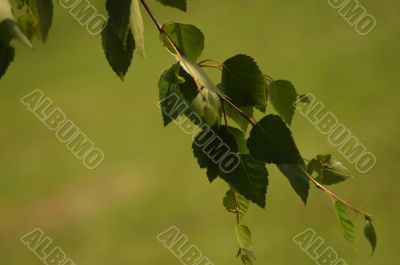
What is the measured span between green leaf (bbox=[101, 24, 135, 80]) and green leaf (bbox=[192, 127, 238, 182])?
78 mm

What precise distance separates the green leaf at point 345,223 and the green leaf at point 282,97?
67 mm

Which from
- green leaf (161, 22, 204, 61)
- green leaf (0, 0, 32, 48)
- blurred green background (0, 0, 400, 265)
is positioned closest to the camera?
green leaf (0, 0, 32, 48)

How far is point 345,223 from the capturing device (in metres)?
0.39

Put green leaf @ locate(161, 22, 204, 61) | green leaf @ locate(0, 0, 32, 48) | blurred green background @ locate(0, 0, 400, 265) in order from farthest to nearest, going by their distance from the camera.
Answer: blurred green background @ locate(0, 0, 400, 265) < green leaf @ locate(161, 22, 204, 61) < green leaf @ locate(0, 0, 32, 48)

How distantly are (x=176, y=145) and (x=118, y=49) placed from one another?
2303 millimetres

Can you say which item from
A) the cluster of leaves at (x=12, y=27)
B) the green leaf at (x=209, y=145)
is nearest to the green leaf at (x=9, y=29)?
the cluster of leaves at (x=12, y=27)

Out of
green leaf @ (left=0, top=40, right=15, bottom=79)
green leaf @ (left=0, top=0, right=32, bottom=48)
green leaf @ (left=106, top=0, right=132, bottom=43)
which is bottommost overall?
green leaf @ (left=0, top=40, right=15, bottom=79)

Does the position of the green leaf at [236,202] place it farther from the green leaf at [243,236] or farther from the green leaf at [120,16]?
the green leaf at [120,16]

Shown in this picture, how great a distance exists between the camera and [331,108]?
2693mm

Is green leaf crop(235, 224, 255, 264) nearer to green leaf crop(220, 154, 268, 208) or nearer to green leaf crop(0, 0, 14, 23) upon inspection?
green leaf crop(220, 154, 268, 208)

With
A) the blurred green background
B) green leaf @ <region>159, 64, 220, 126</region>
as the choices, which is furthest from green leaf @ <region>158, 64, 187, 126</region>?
the blurred green background

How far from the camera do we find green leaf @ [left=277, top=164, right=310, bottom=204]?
13.8 inches

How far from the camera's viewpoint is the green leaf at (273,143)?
335 millimetres

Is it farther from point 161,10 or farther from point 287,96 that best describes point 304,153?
point 287,96
